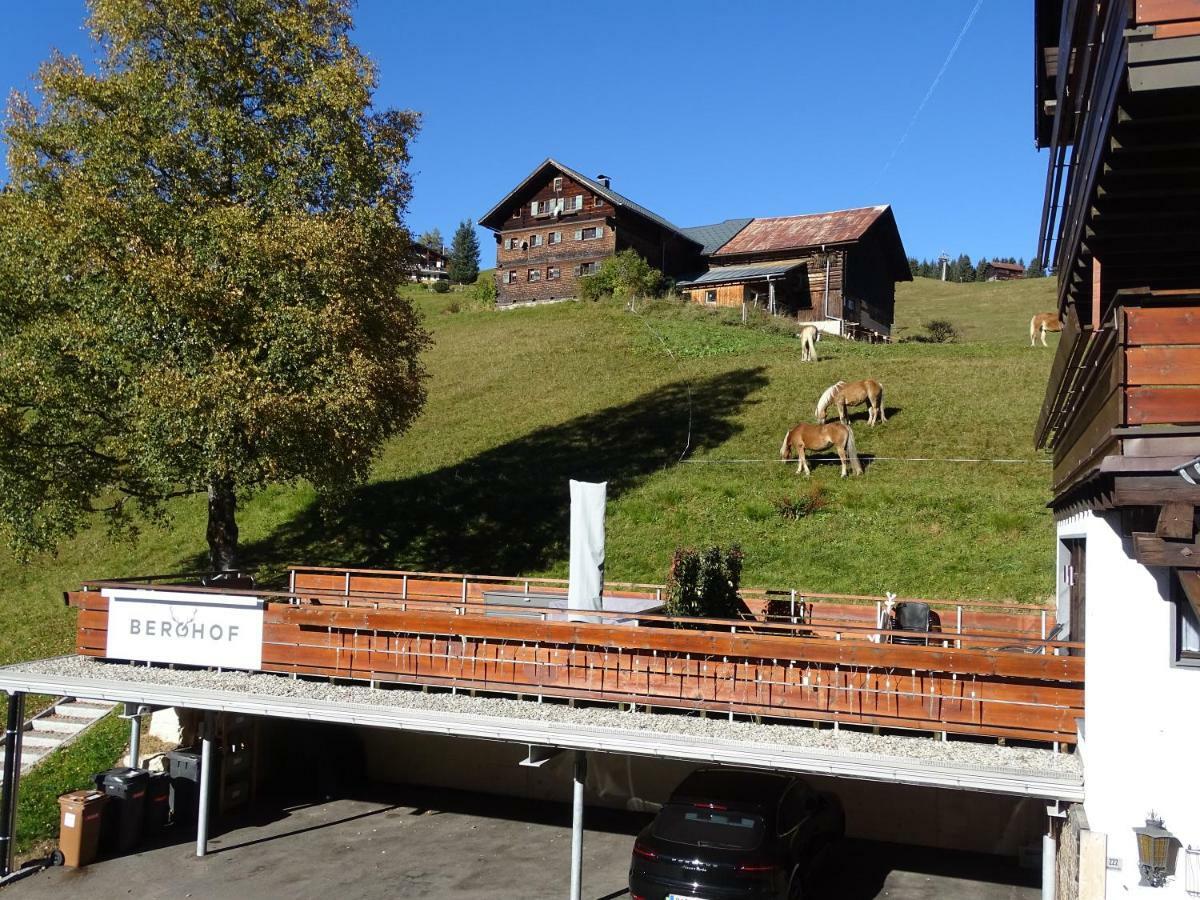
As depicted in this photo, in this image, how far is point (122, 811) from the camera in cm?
1479

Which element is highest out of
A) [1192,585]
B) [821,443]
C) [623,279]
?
[623,279]

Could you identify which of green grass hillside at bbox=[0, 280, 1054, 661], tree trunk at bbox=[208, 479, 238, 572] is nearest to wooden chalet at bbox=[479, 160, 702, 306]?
green grass hillside at bbox=[0, 280, 1054, 661]

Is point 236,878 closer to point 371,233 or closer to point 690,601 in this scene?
point 690,601

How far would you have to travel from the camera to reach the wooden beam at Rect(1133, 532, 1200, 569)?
7211mm

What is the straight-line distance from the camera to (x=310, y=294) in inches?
817

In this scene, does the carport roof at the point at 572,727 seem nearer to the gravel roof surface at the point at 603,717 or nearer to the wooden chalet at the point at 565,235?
the gravel roof surface at the point at 603,717

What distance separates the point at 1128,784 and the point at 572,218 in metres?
52.4

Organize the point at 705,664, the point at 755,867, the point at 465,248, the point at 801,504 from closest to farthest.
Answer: the point at 755,867, the point at 705,664, the point at 801,504, the point at 465,248

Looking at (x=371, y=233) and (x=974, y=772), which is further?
(x=371, y=233)

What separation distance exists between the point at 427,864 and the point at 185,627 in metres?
4.89

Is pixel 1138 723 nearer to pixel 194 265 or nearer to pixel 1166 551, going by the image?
pixel 1166 551

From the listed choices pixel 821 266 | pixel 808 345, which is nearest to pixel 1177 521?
pixel 808 345

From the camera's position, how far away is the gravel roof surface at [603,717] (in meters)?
10.6

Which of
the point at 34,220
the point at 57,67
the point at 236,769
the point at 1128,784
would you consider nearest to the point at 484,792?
the point at 236,769
